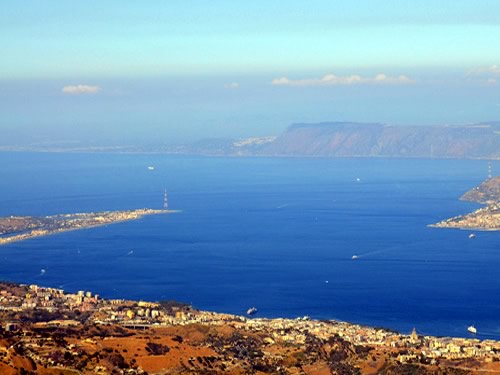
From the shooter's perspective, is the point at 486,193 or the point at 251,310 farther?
the point at 486,193

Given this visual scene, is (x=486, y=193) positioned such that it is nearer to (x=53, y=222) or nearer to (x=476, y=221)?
(x=476, y=221)

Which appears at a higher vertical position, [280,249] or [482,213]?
[482,213]

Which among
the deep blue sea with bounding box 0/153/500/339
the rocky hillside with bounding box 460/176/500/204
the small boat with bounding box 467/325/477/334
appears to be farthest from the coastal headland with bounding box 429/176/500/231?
the small boat with bounding box 467/325/477/334

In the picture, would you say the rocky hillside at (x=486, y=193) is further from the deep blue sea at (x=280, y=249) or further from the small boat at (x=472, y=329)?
the small boat at (x=472, y=329)

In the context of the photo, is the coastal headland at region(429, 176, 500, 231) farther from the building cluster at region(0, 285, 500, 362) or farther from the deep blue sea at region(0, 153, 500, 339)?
the building cluster at region(0, 285, 500, 362)

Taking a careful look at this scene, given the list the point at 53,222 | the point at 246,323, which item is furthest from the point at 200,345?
the point at 53,222

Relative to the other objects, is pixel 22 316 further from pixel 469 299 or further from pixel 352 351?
pixel 469 299
